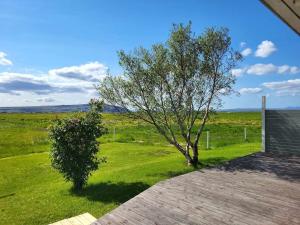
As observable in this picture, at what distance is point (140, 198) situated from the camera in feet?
32.1

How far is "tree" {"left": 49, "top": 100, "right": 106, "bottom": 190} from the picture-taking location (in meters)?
14.6

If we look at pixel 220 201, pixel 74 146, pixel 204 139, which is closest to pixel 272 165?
pixel 220 201

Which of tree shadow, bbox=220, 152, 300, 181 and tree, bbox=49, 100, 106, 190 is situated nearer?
tree shadow, bbox=220, 152, 300, 181

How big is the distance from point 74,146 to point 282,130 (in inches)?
385

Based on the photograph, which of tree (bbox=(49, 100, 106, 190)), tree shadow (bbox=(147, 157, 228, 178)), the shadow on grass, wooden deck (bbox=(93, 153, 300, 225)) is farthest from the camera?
tree shadow (bbox=(147, 157, 228, 178))

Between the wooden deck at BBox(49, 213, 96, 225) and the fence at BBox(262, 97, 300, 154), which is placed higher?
the fence at BBox(262, 97, 300, 154)

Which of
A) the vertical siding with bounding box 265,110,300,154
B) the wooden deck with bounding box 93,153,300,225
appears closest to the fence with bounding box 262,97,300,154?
the vertical siding with bounding box 265,110,300,154

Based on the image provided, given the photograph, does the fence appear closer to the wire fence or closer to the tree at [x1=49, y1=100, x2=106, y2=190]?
the tree at [x1=49, y1=100, x2=106, y2=190]

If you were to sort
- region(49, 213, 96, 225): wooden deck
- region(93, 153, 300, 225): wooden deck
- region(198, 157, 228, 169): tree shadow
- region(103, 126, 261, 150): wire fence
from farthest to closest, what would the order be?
region(103, 126, 261, 150): wire fence → region(198, 157, 228, 169): tree shadow → region(49, 213, 96, 225): wooden deck → region(93, 153, 300, 225): wooden deck

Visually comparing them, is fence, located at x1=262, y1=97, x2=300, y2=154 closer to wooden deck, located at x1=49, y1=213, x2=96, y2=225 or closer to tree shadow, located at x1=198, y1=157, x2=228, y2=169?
tree shadow, located at x1=198, y1=157, x2=228, y2=169

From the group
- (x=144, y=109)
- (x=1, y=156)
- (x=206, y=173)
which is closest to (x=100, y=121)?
(x=144, y=109)

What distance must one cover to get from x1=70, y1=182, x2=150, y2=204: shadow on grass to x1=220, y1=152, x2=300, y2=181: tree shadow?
11.7 ft

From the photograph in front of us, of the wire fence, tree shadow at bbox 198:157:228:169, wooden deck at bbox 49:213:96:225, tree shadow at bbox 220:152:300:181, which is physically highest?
tree shadow at bbox 220:152:300:181

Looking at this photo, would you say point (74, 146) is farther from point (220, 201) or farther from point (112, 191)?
point (220, 201)
